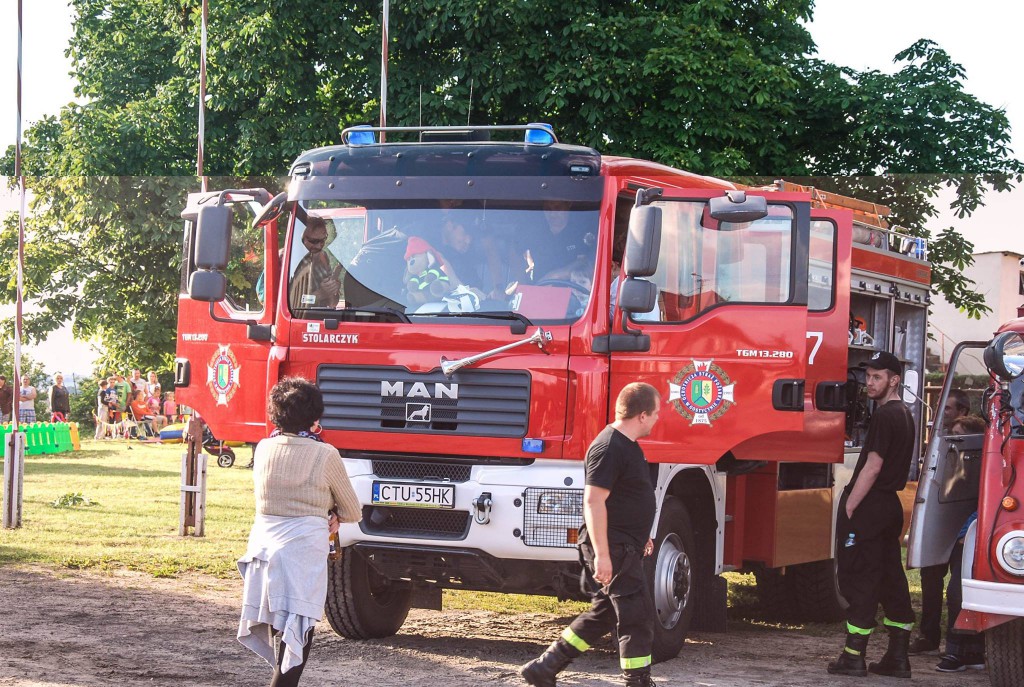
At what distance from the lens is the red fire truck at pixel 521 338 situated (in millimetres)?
8078

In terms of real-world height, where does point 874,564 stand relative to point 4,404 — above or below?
below

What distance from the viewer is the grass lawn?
11572 millimetres

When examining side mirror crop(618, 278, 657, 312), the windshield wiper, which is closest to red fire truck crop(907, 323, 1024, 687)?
side mirror crop(618, 278, 657, 312)

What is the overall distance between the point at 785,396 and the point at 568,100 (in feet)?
40.6

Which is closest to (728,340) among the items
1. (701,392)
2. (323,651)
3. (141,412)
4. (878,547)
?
(701,392)

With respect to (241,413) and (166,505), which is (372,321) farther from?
(166,505)

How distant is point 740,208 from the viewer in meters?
7.77

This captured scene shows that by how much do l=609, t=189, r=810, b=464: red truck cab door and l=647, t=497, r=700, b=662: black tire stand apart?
1.80 feet

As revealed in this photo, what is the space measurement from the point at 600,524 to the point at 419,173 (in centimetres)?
282

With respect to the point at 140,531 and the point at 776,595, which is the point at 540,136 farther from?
the point at 140,531

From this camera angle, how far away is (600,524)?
22.0ft

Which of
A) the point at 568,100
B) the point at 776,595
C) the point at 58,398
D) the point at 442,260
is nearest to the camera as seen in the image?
the point at 442,260

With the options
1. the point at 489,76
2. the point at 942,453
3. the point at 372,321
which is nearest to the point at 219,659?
the point at 372,321

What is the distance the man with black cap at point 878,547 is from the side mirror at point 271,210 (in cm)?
390
